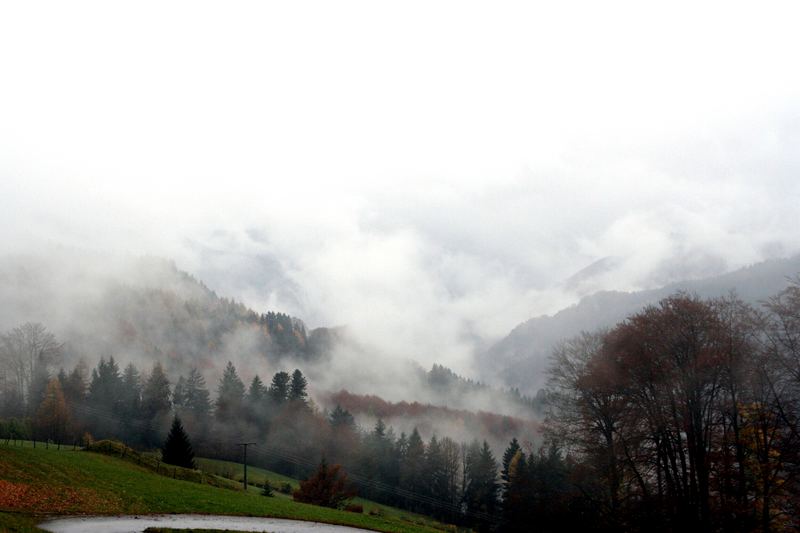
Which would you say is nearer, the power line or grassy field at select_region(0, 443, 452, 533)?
grassy field at select_region(0, 443, 452, 533)

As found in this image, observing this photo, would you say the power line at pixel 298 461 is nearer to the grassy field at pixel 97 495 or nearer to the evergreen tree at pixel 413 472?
the evergreen tree at pixel 413 472

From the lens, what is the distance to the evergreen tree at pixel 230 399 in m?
115

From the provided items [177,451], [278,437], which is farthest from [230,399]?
[177,451]

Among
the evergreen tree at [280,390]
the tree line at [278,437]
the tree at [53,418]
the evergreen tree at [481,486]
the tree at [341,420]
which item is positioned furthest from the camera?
the evergreen tree at [280,390]

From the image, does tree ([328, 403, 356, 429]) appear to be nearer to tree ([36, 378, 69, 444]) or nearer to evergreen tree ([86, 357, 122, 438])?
evergreen tree ([86, 357, 122, 438])

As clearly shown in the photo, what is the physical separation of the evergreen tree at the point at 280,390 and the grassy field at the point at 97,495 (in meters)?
81.6

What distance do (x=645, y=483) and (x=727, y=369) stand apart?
41.9 feet

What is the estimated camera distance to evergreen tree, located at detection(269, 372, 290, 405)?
123 m

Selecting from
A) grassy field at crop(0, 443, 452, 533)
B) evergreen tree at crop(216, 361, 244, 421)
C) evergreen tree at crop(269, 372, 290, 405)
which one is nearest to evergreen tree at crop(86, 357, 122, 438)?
evergreen tree at crop(216, 361, 244, 421)

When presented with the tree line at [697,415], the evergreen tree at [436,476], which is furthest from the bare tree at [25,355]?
the tree line at [697,415]

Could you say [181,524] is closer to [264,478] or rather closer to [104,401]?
[264,478]

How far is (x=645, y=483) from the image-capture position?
39.3 metres

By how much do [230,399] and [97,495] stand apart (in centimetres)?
9252

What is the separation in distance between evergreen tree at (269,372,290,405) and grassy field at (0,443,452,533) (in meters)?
81.6
